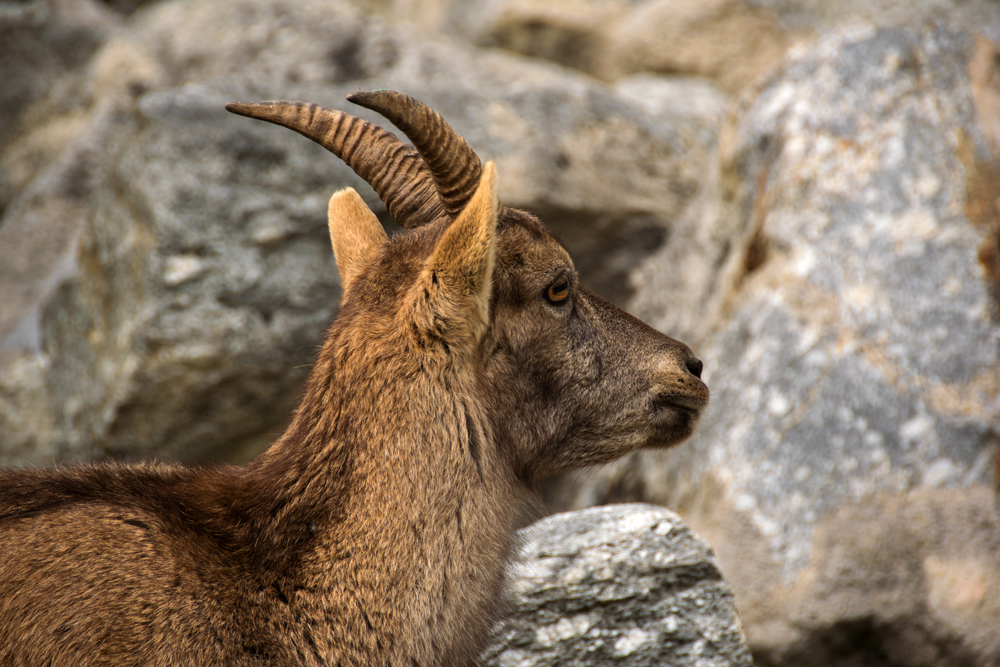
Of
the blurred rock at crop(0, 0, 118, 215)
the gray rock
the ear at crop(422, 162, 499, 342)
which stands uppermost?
the blurred rock at crop(0, 0, 118, 215)

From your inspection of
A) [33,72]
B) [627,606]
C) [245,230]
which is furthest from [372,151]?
[33,72]

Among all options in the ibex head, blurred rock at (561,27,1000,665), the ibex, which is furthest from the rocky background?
the ibex

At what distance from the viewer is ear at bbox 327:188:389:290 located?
3936mm

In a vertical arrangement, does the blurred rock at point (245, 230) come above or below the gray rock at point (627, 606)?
above

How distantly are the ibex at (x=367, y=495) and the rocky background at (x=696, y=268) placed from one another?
52.5 inches

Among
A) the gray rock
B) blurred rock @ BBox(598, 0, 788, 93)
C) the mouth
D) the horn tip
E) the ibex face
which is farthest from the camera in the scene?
blurred rock @ BBox(598, 0, 788, 93)

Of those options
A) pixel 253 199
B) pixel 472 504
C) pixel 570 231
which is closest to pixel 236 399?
pixel 253 199

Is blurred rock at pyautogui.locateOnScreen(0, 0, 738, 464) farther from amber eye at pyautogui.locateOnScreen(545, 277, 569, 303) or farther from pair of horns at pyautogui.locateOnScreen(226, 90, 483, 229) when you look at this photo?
amber eye at pyautogui.locateOnScreen(545, 277, 569, 303)

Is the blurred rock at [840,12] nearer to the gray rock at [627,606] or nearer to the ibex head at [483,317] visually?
the gray rock at [627,606]

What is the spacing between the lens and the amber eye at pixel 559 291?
143 inches

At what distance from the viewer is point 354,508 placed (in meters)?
3.14

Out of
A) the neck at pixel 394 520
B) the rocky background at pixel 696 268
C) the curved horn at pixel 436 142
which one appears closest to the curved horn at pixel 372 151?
the curved horn at pixel 436 142

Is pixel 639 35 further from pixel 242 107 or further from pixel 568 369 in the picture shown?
pixel 568 369

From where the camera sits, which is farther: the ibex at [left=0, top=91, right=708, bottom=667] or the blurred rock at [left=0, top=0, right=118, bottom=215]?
the blurred rock at [left=0, top=0, right=118, bottom=215]
